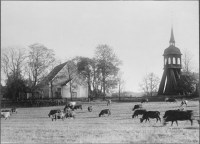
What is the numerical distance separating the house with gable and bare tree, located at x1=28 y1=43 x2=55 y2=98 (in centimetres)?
26

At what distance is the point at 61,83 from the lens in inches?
325

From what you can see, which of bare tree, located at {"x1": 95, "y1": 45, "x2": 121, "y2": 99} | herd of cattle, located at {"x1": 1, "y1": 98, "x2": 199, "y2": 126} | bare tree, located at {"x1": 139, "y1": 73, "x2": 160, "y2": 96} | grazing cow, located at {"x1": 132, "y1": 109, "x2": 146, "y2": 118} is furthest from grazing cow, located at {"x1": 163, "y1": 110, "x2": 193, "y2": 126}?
bare tree, located at {"x1": 95, "y1": 45, "x2": 121, "y2": 99}

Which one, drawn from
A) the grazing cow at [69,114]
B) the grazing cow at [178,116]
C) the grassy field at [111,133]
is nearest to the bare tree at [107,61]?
the grassy field at [111,133]

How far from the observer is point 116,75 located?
7.14m

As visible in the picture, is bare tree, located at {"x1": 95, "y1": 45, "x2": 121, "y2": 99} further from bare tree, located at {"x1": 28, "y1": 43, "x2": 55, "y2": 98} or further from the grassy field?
bare tree, located at {"x1": 28, "y1": 43, "x2": 55, "y2": 98}

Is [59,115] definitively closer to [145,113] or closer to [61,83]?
[61,83]

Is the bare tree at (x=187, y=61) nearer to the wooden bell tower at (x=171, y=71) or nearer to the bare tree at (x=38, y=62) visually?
the wooden bell tower at (x=171, y=71)

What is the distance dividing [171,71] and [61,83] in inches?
147

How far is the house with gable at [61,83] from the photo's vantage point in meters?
7.93

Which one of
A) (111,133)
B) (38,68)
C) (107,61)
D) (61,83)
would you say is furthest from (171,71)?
(38,68)

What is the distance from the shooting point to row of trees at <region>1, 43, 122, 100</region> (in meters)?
7.28

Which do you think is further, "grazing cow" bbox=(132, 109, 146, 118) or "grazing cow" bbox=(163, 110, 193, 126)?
"grazing cow" bbox=(132, 109, 146, 118)

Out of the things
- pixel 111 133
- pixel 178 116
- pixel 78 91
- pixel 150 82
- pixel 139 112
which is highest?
pixel 150 82

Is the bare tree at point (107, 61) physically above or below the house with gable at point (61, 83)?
above
